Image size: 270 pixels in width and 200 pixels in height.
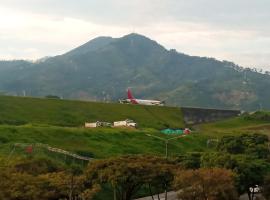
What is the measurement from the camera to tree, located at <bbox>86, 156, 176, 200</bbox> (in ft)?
188

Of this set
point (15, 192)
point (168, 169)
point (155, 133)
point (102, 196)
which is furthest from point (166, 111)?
point (15, 192)

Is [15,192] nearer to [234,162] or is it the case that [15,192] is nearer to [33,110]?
[234,162]

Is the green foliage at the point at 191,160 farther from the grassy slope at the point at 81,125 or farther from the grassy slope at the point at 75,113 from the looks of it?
the grassy slope at the point at 75,113

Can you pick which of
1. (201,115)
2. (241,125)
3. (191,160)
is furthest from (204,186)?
(201,115)

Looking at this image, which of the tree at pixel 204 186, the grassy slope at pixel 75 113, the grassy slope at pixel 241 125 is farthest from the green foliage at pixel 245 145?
the grassy slope at pixel 75 113

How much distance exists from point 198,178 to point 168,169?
452cm

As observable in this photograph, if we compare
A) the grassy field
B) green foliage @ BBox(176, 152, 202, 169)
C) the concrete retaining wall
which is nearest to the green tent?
the grassy field

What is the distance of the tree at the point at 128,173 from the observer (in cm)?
5722

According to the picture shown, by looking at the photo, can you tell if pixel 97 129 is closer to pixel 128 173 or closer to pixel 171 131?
pixel 171 131

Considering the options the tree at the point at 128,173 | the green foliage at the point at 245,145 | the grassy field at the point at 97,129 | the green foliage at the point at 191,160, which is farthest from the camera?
the grassy field at the point at 97,129

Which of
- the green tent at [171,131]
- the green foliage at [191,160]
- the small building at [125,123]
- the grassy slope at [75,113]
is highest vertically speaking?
the grassy slope at [75,113]

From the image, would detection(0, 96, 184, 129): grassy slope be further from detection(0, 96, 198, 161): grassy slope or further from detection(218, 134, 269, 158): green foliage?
detection(218, 134, 269, 158): green foliage

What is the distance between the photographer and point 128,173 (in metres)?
57.2

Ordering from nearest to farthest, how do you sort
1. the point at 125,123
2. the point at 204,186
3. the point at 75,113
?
1. the point at 204,186
2. the point at 125,123
3. the point at 75,113
